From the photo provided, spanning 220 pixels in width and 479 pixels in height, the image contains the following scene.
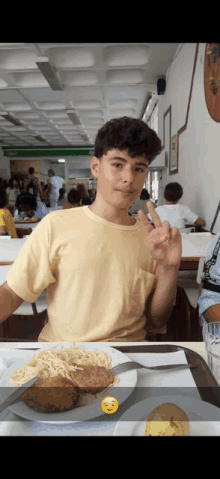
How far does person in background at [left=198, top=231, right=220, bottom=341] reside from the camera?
1.01 metres

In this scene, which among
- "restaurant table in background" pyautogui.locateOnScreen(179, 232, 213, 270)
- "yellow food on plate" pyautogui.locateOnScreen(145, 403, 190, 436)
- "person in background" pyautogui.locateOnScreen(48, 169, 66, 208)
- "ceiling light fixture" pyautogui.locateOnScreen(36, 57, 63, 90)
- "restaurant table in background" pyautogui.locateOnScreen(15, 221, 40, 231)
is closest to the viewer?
"yellow food on plate" pyautogui.locateOnScreen(145, 403, 190, 436)

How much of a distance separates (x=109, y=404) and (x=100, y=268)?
49cm

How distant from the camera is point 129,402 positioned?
42 centimetres

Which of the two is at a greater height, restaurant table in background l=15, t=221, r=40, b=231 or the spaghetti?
the spaghetti

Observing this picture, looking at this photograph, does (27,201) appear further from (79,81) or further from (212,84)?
(212,84)

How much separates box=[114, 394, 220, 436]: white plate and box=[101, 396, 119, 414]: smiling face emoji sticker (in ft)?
0.05

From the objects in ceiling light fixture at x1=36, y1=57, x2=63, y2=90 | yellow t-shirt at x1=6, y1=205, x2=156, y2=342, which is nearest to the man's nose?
yellow t-shirt at x1=6, y1=205, x2=156, y2=342

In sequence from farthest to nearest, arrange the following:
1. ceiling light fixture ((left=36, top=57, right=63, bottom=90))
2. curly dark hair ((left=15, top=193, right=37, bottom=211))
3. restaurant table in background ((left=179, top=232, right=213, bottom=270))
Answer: curly dark hair ((left=15, top=193, right=37, bottom=211)), ceiling light fixture ((left=36, top=57, right=63, bottom=90)), restaurant table in background ((left=179, top=232, right=213, bottom=270))

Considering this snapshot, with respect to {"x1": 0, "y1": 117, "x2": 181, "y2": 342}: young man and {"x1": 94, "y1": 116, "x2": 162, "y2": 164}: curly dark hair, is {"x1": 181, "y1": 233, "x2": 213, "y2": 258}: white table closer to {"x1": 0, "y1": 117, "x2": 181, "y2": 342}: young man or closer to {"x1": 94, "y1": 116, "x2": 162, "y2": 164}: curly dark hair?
{"x1": 0, "y1": 117, "x2": 181, "y2": 342}: young man

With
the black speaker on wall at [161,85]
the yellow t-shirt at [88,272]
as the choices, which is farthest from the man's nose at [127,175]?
the black speaker on wall at [161,85]

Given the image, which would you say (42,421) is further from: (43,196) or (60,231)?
(43,196)

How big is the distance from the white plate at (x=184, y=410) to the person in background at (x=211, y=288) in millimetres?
616
